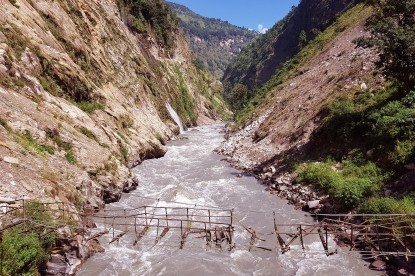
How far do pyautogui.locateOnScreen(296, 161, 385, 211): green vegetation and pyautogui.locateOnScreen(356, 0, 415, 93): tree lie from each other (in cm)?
682

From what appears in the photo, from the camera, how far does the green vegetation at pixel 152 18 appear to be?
63.7 metres

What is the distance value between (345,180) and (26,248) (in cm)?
1705

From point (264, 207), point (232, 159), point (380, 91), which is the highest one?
point (380, 91)

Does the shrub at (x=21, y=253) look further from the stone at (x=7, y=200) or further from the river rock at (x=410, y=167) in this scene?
the river rock at (x=410, y=167)

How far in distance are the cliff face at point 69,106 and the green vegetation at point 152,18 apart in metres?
15.4

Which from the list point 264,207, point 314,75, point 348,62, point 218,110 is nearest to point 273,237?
point 264,207

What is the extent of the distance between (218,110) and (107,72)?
7214 centimetres

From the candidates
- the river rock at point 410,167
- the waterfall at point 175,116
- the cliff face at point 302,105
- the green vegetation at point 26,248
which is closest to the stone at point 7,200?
the green vegetation at point 26,248

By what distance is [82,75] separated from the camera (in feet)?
97.7

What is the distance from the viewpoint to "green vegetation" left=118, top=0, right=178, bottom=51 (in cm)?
6366

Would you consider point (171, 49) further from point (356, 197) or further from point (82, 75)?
point (356, 197)

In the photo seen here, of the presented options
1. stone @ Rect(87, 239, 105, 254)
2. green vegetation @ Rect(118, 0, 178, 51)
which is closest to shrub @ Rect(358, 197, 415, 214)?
stone @ Rect(87, 239, 105, 254)

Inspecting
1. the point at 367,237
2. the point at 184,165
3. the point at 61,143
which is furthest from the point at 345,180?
the point at 61,143

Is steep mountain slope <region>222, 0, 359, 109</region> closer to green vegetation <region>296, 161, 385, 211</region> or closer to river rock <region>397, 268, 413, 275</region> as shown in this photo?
green vegetation <region>296, 161, 385, 211</region>
